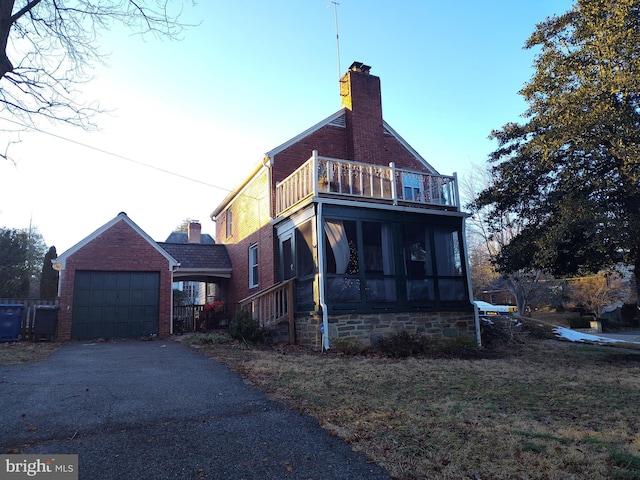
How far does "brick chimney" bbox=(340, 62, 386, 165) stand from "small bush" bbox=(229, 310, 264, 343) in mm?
6721

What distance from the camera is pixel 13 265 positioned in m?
26.0

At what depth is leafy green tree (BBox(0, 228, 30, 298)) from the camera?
24938 mm

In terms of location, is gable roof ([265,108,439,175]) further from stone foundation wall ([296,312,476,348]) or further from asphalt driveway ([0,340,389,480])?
asphalt driveway ([0,340,389,480])

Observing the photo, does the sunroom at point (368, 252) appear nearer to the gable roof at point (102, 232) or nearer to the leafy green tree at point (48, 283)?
the gable roof at point (102, 232)

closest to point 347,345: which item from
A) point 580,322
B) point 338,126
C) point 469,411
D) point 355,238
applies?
point 355,238

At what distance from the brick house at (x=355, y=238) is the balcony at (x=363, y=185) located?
0.03 meters

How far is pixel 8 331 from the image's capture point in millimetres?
11828

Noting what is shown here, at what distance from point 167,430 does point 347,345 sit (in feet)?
20.2

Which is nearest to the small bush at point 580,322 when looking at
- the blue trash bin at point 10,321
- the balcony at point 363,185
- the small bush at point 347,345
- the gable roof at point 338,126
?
the gable roof at point 338,126

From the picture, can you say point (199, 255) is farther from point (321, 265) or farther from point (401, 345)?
point (401, 345)

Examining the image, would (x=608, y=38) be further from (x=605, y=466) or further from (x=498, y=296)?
(x=498, y=296)

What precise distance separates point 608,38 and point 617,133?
88.8 inches

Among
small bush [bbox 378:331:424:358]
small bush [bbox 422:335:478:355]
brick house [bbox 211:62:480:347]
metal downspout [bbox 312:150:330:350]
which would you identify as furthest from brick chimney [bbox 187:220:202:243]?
small bush [bbox 422:335:478:355]

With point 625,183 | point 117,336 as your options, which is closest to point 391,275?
point 625,183
